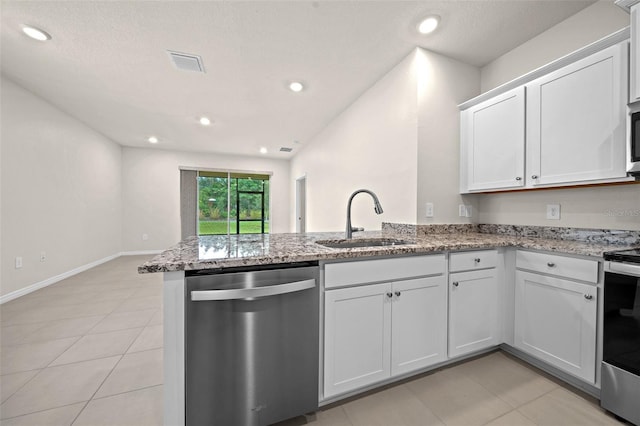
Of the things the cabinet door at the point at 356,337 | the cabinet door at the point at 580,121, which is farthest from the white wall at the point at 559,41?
the cabinet door at the point at 356,337

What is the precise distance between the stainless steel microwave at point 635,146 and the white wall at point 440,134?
3.89ft

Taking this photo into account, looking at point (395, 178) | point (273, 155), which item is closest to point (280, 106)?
point (395, 178)

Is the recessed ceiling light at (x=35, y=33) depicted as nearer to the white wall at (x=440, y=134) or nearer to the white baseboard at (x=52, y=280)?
the white baseboard at (x=52, y=280)

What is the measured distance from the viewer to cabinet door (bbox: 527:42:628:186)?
1.57m

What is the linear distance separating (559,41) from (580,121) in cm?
86

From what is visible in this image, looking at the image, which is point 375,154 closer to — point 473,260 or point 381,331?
Answer: point 473,260

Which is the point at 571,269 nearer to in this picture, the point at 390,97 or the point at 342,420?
the point at 342,420

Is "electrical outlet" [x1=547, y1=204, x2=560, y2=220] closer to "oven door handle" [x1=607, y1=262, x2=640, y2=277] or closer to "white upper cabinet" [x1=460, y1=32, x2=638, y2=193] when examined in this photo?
"white upper cabinet" [x1=460, y1=32, x2=638, y2=193]

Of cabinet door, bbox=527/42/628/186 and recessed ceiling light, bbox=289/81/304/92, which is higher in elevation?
recessed ceiling light, bbox=289/81/304/92

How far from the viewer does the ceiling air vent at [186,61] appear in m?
2.54

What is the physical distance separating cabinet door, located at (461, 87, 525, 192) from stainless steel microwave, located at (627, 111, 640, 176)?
65cm

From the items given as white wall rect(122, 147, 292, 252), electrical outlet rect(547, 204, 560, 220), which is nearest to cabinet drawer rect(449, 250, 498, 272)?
electrical outlet rect(547, 204, 560, 220)

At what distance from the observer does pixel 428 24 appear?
6.84 feet

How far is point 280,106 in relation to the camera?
12.4ft
